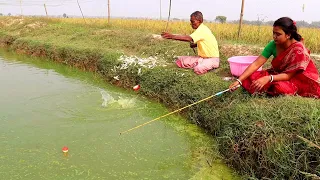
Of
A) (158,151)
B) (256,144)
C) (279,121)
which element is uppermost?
(279,121)

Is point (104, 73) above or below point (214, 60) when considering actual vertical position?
below

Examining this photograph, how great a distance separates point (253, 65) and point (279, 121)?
2.54ft

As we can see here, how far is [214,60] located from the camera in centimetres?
439

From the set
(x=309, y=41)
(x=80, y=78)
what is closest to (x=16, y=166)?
(x=80, y=78)

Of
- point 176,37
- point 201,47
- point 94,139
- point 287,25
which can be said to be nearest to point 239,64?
point 201,47

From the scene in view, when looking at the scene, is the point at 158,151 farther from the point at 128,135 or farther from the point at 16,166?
the point at 16,166

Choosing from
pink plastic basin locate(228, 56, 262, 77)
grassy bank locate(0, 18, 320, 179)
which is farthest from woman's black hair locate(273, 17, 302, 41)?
pink plastic basin locate(228, 56, 262, 77)

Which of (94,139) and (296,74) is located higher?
(296,74)

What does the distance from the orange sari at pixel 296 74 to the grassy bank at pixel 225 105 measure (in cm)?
15

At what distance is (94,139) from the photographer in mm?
3178

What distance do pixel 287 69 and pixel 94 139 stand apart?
83.4 inches

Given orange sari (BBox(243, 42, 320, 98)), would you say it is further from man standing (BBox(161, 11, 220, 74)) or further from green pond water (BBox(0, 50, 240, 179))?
man standing (BBox(161, 11, 220, 74))

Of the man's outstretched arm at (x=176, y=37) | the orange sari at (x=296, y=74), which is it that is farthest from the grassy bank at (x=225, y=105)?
the man's outstretched arm at (x=176, y=37)

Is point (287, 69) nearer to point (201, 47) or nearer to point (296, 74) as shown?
point (296, 74)
